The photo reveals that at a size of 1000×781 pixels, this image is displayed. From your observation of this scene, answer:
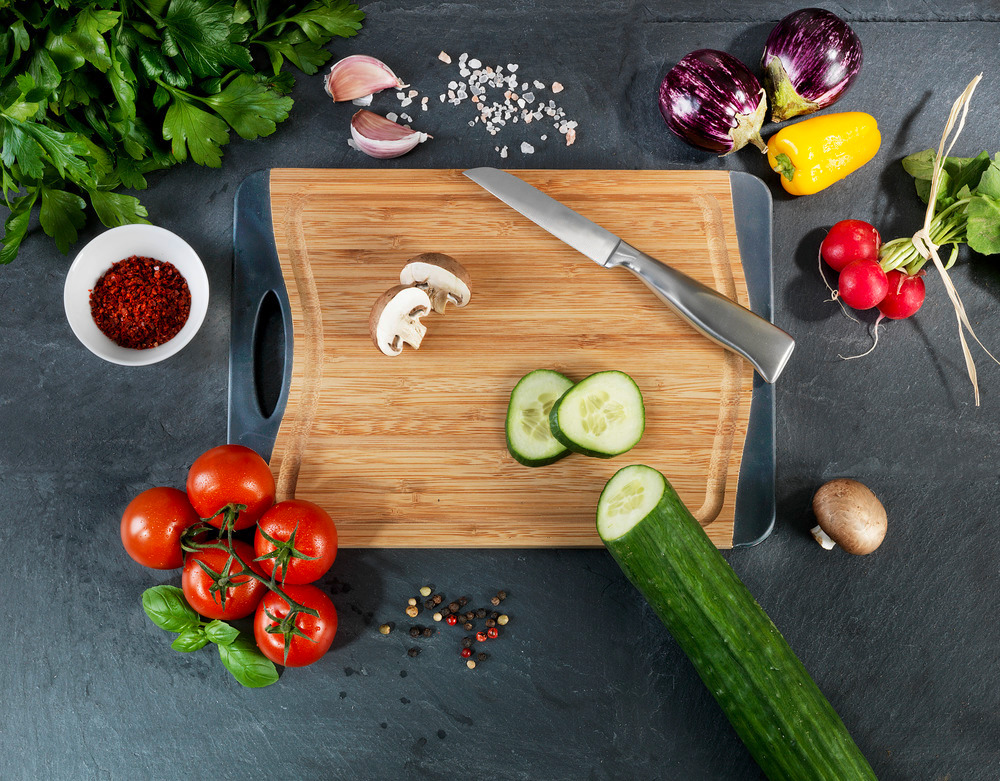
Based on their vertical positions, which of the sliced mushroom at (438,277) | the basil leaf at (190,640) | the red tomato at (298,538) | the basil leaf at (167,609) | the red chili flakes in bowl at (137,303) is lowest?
the basil leaf at (190,640)

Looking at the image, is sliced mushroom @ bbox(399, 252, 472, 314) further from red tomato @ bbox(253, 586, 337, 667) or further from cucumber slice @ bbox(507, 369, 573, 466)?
red tomato @ bbox(253, 586, 337, 667)

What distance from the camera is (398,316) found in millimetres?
1729

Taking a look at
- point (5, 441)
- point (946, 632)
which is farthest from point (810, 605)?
point (5, 441)

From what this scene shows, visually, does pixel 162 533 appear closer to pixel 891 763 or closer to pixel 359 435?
pixel 359 435

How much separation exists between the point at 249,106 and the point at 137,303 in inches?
25.1

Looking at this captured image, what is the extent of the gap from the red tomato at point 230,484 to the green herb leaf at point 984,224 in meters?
2.01

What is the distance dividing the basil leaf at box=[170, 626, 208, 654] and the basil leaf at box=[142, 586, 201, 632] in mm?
16

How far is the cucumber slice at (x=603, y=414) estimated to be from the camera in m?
1.72

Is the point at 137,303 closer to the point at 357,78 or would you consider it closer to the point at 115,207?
the point at 115,207

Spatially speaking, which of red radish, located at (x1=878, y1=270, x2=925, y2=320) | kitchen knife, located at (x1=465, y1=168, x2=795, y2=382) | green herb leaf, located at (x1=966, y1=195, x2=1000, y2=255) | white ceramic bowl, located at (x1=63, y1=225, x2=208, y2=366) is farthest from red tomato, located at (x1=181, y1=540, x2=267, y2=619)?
green herb leaf, located at (x1=966, y1=195, x2=1000, y2=255)

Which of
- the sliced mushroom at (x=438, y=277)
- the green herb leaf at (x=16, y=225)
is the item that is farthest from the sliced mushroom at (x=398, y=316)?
the green herb leaf at (x=16, y=225)

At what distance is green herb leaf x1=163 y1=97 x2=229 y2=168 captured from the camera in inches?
73.3

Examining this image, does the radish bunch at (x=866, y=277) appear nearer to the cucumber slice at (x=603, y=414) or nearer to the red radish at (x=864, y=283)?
the red radish at (x=864, y=283)

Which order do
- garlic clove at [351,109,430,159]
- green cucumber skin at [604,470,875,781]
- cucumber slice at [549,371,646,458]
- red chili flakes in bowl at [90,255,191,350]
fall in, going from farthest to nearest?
1. garlic clove at [351,109,430,159]
2. red chili flakes in bowl at [90,255,191,350]
3. cucumber slice at [549,371,646,458]
4. green cucumber skin at [604,470,875,781]
